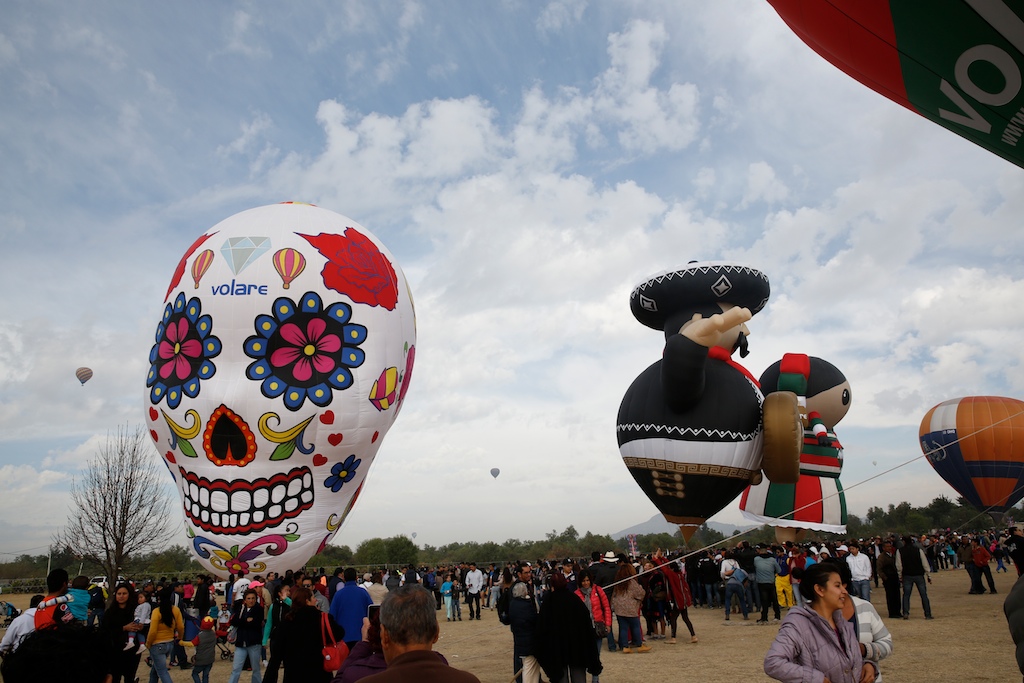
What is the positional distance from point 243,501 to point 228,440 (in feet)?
3.59

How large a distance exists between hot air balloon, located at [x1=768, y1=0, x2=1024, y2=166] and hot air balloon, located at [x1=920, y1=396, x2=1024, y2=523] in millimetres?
14534

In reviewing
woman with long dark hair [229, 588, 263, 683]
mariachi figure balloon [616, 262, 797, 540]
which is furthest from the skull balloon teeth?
woman with long dark hair [229, 588, 263, 683]

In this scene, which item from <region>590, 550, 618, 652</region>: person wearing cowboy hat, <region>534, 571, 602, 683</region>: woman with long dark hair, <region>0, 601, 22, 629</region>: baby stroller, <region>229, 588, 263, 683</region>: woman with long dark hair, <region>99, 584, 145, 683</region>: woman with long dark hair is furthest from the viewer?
<region>0, 601, 22, 629</region>: baby stroller

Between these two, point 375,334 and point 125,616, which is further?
point 375,334

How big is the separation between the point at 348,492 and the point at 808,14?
1156 centimetres

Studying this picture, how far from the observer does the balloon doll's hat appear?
44.7 ft

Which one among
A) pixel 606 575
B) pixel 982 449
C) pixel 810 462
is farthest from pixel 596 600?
pixel 982 449

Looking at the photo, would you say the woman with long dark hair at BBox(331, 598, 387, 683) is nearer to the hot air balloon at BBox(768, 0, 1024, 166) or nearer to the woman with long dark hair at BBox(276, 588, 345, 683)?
the woman with long dark hair at BBox(276, 588, 345, 683)

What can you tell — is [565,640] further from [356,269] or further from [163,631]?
[356,269]

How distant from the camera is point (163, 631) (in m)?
6.45

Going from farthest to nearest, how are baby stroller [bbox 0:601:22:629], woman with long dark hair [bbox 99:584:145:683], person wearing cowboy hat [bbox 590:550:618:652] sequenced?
1. baby stroller [bbox 0:601:22:629]
2. person wearing cowboy hat [bbox 590:550:618:652]
3. woman with long dark hair [bbox 99:584:145:683]

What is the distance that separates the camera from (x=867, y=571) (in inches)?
413

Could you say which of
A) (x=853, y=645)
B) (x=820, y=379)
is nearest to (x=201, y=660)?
(x=853, y=645)

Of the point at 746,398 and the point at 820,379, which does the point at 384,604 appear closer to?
the point at 746,398
